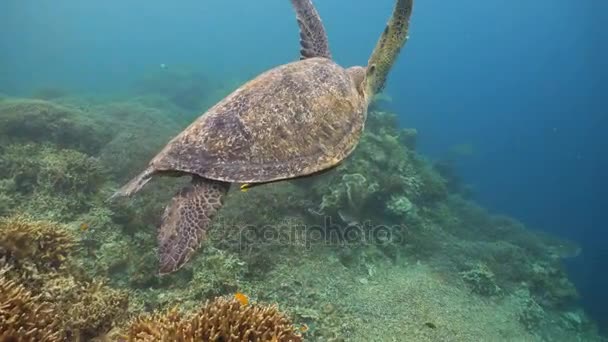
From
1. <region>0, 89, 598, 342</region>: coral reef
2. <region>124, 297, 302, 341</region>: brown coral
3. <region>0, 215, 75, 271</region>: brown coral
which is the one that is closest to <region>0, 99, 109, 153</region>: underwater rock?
<region>0, 89, 598, 342</region>: coral reef

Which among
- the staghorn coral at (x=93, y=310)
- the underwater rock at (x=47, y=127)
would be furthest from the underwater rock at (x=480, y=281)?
the underwater rock at (x=47, y=127)

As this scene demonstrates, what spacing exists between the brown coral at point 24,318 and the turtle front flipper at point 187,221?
94cm

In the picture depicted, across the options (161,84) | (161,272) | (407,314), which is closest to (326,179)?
(407,314)

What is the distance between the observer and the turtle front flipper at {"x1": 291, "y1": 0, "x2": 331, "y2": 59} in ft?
18.7

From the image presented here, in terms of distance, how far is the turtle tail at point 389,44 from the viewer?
5184 millimetres

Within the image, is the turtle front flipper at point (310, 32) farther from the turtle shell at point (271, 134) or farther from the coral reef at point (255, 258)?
the coral reef at point (255, 258)

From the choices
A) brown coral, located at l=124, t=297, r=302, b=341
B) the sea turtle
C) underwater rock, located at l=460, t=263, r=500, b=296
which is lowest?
underwater rock, located at l=460, t=263, r=500, b=296

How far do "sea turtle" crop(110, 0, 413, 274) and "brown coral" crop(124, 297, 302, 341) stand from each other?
523 millimetres

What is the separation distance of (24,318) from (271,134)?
257 centimetres

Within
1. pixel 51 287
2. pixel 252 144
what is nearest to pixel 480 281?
pixel 252 144

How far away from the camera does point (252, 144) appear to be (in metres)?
3.42

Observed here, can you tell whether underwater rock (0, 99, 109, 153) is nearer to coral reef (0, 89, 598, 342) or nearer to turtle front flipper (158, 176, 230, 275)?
coral reef (0, 89, 598, 342)

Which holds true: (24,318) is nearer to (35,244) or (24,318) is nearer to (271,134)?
(35,244)

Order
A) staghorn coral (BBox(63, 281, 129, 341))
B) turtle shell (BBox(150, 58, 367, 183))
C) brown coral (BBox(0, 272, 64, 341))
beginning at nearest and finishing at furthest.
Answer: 1. brown coral (BBox(0, 272, 64, 341))
2. staghorn coral (BBox(63, 281, 129, 341))
3. turtle shell (BBox(150, 58, 367, 183))
